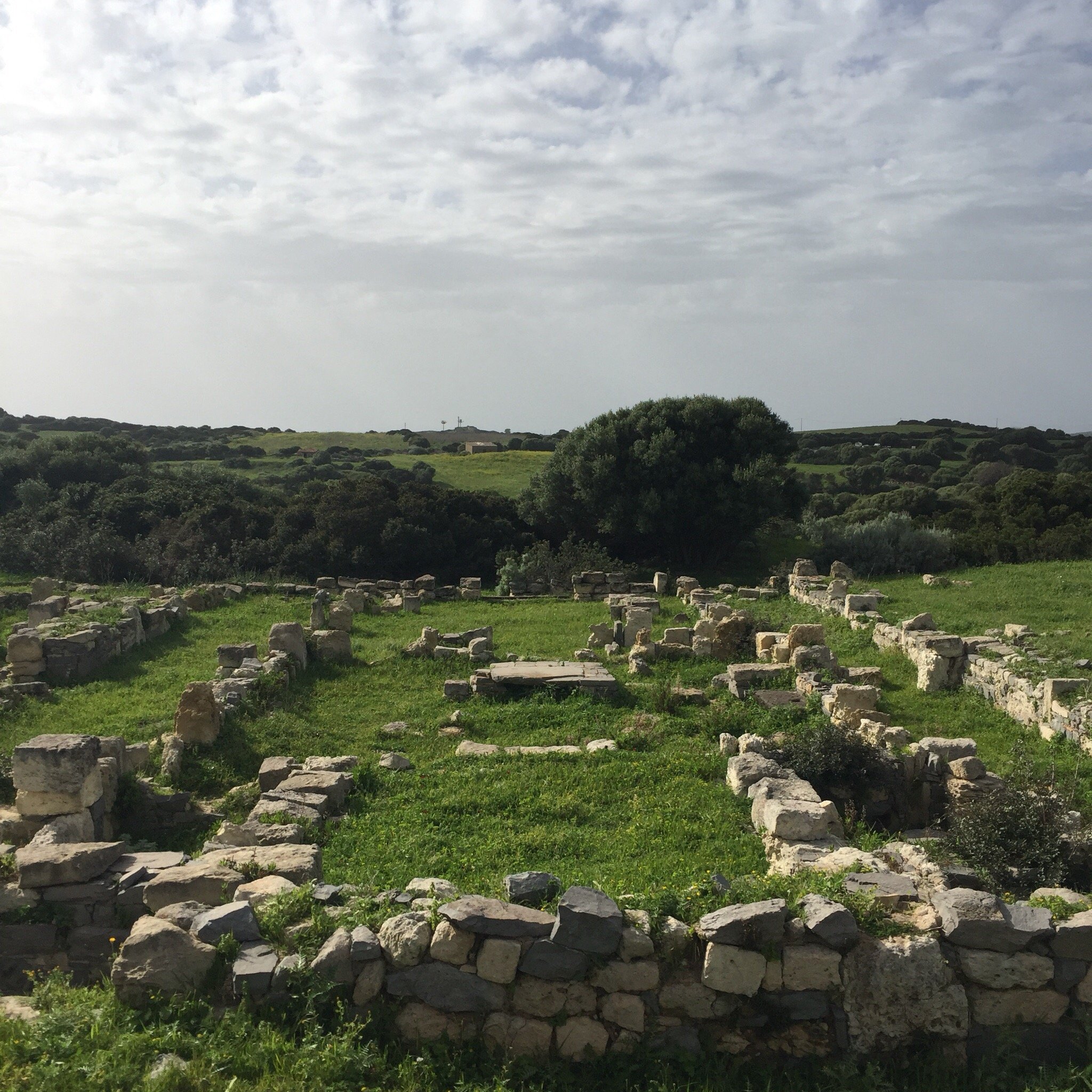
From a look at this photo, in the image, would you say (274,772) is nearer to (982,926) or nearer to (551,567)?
(982,926)

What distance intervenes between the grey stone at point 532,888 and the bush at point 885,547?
2500 cm

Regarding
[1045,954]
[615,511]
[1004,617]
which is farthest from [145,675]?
[615,511]

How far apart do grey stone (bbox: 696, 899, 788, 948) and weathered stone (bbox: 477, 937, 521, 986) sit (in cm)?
120

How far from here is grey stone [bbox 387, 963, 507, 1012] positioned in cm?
615

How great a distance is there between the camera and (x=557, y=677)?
15.6 metres

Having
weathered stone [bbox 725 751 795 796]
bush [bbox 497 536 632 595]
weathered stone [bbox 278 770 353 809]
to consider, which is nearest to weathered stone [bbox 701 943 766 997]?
weathered stone [bbox 725 751 795 796]

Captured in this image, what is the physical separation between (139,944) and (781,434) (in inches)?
1224

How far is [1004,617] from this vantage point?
19.6m

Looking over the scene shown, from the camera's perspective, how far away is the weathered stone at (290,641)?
17578 mm

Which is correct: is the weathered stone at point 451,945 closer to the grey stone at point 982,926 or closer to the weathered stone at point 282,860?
the weathered stone at point 282,860

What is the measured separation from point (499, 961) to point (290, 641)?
40.4ft

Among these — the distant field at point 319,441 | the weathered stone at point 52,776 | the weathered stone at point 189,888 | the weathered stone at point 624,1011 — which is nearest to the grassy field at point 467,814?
the weathered stone at point 624,1011

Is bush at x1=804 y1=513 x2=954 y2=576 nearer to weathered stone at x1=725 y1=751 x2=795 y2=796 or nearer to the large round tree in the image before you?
the large round tree

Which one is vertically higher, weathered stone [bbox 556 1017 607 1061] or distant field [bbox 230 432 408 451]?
distant field [bbox 230 432 408 451]
